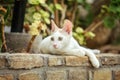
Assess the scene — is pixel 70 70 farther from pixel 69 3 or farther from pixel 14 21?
pixel 69 3

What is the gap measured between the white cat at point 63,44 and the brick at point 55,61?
0.06 metres

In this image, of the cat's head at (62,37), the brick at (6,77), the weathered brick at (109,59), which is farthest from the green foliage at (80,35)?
the brick at (6,77)

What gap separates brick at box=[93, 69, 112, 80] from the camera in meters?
2.21

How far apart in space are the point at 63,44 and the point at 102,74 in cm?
39

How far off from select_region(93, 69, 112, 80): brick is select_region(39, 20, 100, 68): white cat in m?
Result: 0.08

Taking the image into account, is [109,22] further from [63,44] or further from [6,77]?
[6,77]

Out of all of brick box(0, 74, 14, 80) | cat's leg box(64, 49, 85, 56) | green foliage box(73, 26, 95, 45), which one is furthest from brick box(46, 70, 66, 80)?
green foliage box(73, 26, 95, 45)

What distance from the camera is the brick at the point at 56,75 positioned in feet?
6.40

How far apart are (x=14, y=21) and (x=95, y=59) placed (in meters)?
0.63

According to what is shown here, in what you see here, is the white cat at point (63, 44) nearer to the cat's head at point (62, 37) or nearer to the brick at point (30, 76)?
the cat's head at point (62, 37)

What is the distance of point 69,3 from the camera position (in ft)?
10.6

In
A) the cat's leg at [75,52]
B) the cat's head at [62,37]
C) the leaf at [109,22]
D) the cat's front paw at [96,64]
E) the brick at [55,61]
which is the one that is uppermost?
the leaf at [109,22]

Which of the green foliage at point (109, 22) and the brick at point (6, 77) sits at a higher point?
the green foliage at point (109, 22)

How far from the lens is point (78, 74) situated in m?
2.12
